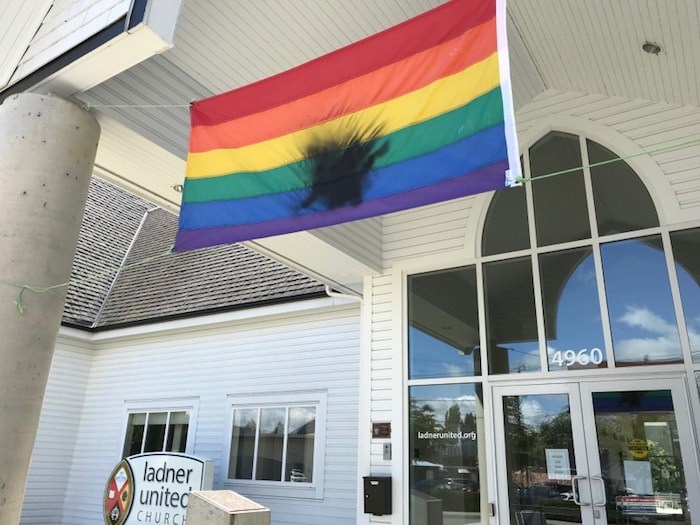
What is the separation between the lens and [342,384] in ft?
30.0

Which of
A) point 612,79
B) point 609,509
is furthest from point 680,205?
point 609,509

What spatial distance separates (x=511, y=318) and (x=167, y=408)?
764 centimetres

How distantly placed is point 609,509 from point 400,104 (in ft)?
14.3

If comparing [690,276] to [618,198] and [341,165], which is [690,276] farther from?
[341,165]

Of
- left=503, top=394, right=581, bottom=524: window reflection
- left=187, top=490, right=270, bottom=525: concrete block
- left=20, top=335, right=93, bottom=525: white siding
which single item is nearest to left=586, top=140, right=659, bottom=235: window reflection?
left=503, top=394, right=581, bottom=524: window reflection

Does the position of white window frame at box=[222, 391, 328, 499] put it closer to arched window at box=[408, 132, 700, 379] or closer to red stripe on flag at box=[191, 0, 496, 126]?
arched window at box=[408, 132, 700, 379]

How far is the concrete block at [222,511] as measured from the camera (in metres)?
3.29

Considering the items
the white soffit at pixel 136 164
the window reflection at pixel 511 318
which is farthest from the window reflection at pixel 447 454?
the white soffit at pixel 136 164

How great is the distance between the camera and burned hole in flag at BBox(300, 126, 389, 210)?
357 centimetres

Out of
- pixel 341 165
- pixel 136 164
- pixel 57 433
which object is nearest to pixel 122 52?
pixel 136 164

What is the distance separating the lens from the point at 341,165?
3.70 metres

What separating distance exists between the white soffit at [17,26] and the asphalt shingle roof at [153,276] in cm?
576

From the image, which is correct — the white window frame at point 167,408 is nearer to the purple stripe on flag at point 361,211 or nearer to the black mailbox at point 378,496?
the black mailbox at point 378,496

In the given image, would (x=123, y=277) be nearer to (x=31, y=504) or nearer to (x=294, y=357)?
(x=31, y=504)
